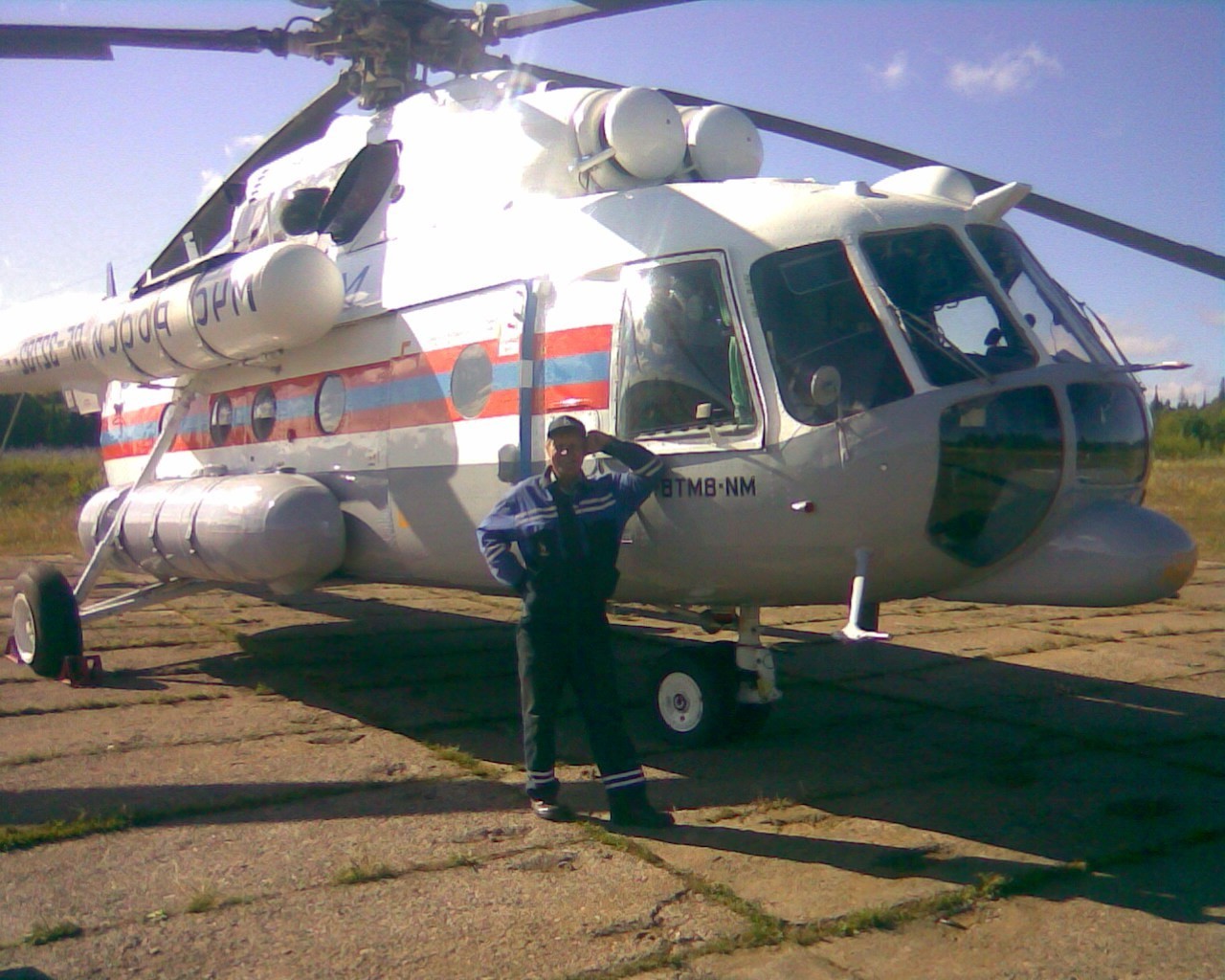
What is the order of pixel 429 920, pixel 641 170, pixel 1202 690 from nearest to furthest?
pixel 429 920, pixel 641 170, pixel 1202 690

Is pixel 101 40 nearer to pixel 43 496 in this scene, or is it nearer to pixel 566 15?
pixel 566 15

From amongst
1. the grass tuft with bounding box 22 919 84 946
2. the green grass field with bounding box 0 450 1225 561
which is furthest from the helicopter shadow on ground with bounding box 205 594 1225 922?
the green grass field with bounding box 0 450 1225 561

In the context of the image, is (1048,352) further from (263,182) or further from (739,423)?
(263,182)

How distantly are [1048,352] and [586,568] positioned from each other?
2389mm

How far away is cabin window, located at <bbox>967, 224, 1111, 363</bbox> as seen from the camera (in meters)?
5.47

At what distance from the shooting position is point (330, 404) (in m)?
7.44

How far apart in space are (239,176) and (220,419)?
7.42 ft

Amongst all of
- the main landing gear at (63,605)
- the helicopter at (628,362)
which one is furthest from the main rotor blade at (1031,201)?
the main landing gear at (63,605)

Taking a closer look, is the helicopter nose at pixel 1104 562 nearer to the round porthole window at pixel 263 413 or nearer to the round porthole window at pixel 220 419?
the round porthole window at pixel 263 413

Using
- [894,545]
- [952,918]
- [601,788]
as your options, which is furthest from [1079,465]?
[601,788]

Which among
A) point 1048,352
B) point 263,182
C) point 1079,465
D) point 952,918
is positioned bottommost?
point 952,918

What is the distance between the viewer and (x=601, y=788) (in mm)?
5438

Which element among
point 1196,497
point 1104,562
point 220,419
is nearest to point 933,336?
point 1104,562

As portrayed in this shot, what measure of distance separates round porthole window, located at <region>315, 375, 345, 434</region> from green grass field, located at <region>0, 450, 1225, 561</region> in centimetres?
1158
